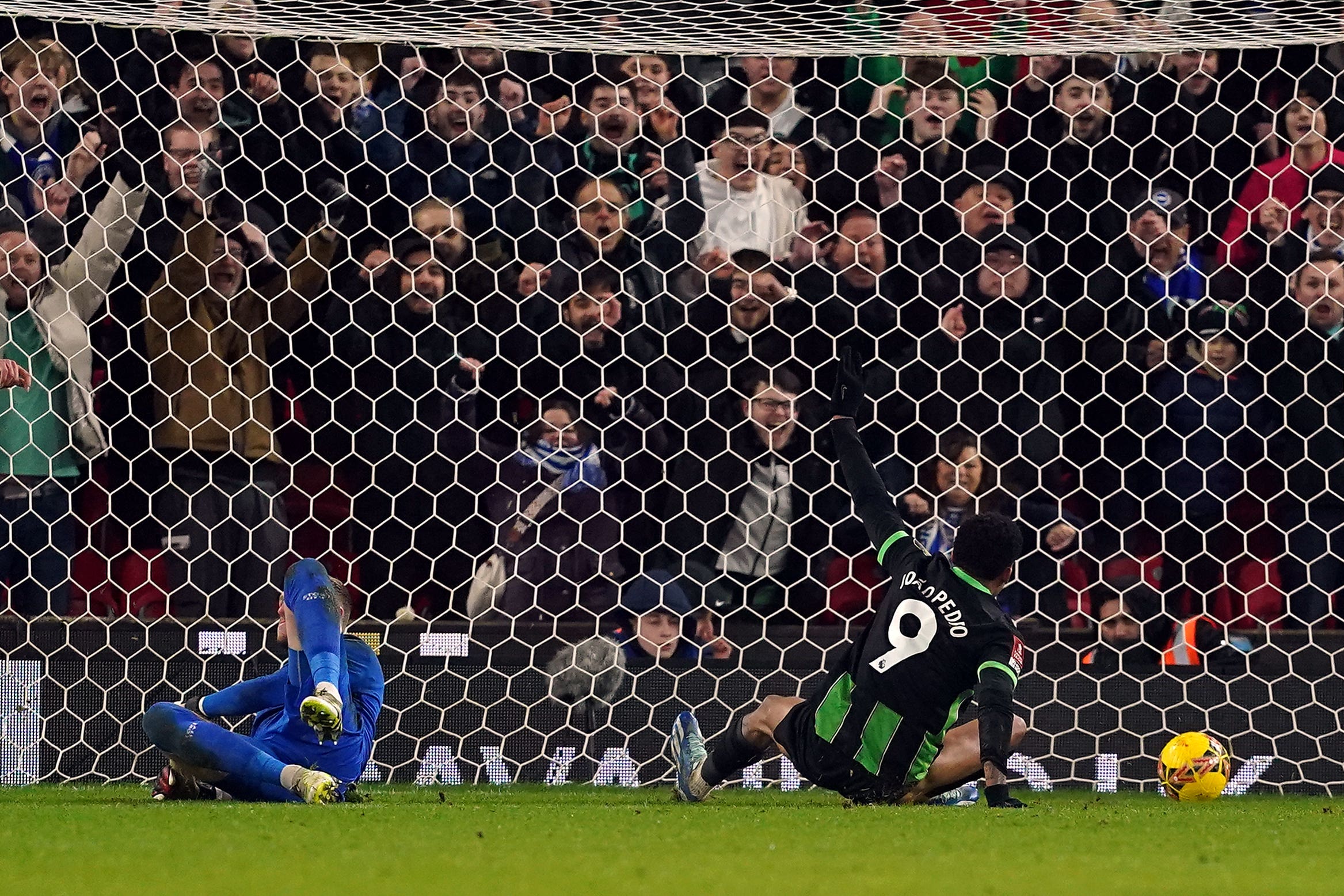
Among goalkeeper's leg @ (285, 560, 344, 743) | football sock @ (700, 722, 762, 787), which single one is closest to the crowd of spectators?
football sock @ (700, 722, 762, 787)

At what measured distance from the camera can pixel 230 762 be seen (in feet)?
15.4

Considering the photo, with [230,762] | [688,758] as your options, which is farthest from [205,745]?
[688,758]

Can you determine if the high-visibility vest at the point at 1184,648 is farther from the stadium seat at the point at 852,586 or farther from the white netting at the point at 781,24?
the white netting at the point at 781,24

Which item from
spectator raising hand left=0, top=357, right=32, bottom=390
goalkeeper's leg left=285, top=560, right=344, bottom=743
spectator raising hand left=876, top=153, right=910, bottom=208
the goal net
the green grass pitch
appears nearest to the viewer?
the green grass pitch

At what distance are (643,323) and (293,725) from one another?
231cm

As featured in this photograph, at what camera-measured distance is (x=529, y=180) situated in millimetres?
6863

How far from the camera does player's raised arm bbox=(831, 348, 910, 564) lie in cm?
491

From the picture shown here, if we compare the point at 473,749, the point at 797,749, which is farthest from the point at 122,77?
the point at 797,749

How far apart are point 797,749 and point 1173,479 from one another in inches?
88.1

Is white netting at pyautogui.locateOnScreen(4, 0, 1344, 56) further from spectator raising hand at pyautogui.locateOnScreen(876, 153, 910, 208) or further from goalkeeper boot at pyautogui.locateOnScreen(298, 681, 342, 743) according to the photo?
goalkeeper boot at pyautogui.locateOnScreen(298, 681, 342, 743)

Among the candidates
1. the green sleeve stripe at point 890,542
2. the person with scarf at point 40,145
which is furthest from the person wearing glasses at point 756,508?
the person with scarf at point 40,145

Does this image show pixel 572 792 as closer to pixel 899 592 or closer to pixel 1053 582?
pixel 899 592

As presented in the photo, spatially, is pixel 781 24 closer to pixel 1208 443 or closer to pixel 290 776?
pixel 1208 443

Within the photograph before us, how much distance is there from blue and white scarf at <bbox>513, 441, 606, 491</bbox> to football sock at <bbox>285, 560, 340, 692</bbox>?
1.75 meters
